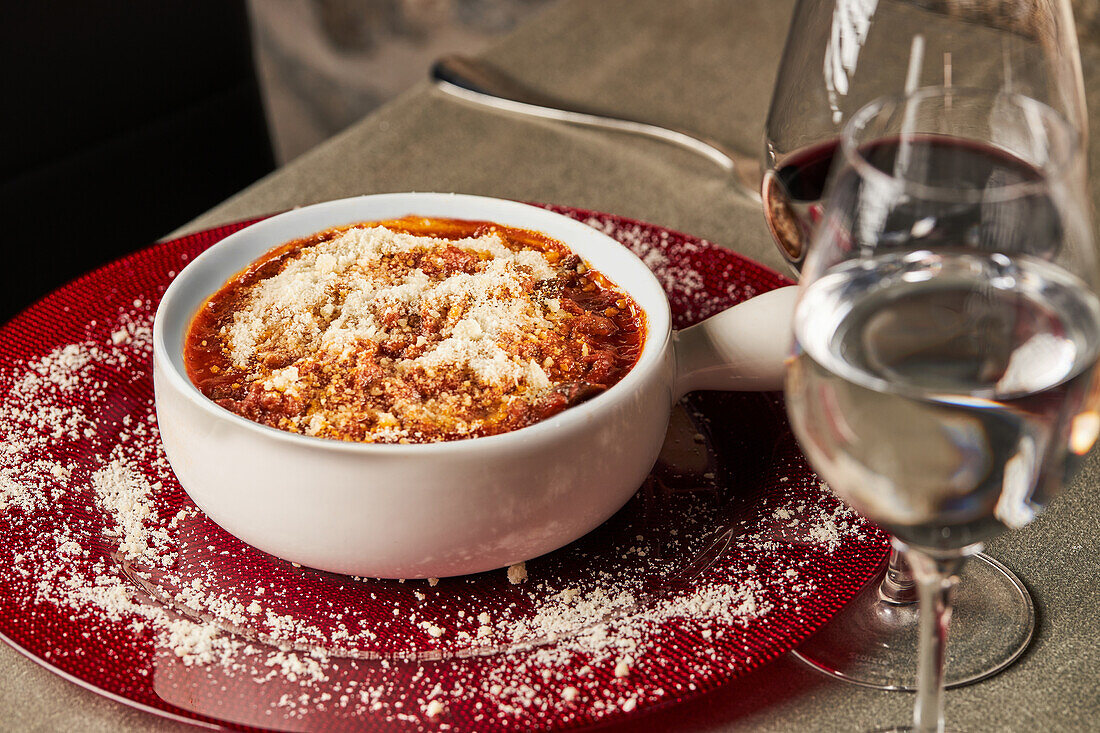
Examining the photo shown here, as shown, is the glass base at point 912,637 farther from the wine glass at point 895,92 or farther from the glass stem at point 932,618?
the glass stem at point 932,618

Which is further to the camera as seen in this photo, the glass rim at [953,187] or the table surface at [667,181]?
the table surface at [667,181]


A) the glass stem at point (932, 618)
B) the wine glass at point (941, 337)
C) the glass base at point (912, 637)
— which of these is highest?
the wine glass at point (941, 337)

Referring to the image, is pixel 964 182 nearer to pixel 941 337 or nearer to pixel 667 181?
pixel 941 337

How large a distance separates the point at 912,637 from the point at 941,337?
0.91 ft

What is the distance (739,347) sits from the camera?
0.86 meters

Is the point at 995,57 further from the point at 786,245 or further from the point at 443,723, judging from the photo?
the point at 443,723

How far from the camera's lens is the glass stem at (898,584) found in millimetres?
765

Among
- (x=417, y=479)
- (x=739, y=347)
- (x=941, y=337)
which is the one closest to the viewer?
(x=941, y=337)

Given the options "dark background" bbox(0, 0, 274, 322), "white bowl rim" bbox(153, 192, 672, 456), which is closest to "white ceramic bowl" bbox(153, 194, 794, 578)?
"white bowl rim" bbox(153, 192, 672, 456)

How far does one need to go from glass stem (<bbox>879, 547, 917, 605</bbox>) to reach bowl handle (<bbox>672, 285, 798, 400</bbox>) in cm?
16

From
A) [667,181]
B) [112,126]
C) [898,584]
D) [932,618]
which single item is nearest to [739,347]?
[898,584]

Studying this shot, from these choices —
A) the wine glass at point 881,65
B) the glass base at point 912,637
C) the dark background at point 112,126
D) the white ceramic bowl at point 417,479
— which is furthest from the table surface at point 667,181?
the dark background at point 112,126

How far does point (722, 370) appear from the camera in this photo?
34.4 inches

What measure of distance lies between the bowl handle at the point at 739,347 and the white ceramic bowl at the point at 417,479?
21mm
